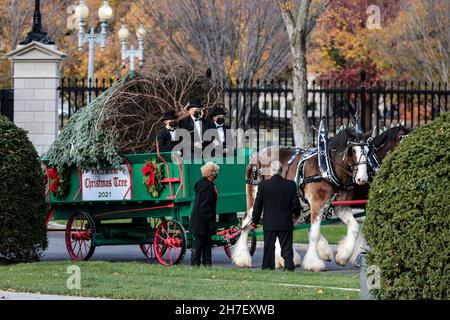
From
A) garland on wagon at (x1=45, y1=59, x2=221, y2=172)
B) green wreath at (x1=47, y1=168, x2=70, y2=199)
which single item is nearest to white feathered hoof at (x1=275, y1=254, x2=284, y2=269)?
garland on wagon at (x1=45, y1=59, x2=221, y2=172)

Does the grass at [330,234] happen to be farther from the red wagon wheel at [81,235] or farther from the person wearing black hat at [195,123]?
the red wagon wheel at [81,235]

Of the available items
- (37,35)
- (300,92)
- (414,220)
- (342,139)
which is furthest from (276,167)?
(300,92)

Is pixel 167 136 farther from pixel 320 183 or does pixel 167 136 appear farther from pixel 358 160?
pixel 358 160

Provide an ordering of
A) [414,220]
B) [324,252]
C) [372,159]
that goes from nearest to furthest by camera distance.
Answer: [414,220] < [372,159] < [324,252]

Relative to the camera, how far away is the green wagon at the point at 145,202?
16.9 metres

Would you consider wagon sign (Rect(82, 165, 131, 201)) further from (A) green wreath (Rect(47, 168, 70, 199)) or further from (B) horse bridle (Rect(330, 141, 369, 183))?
(B) horse bridle (Rect(330, 141, 369, 183))

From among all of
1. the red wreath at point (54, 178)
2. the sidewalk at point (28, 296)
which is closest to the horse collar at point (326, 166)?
the red wreath at point (54, 178)

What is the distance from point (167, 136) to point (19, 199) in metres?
2.37

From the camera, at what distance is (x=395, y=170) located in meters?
10.7

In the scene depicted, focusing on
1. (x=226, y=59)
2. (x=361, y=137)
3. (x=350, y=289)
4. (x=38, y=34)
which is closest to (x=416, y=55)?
(x=226, y=59)

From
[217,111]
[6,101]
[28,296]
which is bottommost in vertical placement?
[28,296]

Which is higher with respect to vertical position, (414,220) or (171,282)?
(414,220)

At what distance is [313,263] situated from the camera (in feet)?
52.8

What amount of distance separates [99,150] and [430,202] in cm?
800
